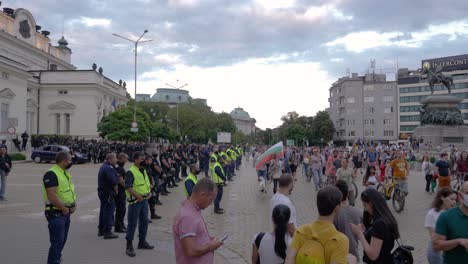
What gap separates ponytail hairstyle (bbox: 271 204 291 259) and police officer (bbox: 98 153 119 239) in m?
6.19

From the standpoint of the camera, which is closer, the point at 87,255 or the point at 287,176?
the point at 287,176

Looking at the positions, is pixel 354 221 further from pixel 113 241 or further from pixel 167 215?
pixel 167 215

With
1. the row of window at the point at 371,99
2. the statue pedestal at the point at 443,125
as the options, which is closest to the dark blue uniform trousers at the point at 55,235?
the statue pedestal at the point at 443,125

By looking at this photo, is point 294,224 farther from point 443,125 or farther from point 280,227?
point 443,125

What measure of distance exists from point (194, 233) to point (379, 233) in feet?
5.94

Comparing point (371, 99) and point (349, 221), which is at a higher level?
point (371, 99)

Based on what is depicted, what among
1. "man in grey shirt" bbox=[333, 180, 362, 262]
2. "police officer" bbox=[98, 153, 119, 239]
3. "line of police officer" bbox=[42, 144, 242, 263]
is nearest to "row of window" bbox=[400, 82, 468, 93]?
"line of police officer" bbox=[42, 144, 242, 263]

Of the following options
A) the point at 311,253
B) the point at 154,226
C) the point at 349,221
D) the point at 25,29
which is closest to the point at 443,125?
the point at 154,226

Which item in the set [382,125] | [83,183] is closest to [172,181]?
[83,183]

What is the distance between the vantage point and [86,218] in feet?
39.5

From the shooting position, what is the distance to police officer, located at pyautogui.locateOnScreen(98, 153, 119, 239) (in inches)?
373

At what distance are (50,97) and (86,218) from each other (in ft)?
187

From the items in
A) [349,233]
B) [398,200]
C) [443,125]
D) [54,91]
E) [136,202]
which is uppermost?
[54,91]

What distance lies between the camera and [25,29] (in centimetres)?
6488
